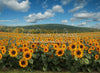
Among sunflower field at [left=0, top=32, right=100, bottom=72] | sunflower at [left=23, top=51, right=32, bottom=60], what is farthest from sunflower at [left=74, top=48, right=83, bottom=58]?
sunflower at [left=23, top=51, right=32, bottom=60]

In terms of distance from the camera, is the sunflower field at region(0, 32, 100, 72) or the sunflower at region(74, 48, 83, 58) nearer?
the sunflower at region(74, 48, 83, 58)

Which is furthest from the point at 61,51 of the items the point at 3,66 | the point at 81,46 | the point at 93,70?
the point at 3,66

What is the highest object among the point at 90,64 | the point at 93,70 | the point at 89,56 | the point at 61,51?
the point at 61,51

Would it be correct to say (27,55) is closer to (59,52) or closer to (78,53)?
(59,52)

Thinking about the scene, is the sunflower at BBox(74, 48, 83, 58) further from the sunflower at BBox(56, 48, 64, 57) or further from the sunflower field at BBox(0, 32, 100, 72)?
the sunflower at BBox(56, 48, 64, 57)

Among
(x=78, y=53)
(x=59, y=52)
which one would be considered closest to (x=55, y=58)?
(x=59, y=52)

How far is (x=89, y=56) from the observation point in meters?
5.05

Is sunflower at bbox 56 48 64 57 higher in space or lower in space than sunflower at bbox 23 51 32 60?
higher

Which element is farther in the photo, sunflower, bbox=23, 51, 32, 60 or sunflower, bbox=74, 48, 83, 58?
sunflower, bbox=23, 51, 32, 60

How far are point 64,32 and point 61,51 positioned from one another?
15.0ft

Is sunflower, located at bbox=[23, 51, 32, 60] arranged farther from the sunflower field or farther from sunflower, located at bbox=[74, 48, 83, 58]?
sunflower, located at bbox=[74, 48, 83, 58]

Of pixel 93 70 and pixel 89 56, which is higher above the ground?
pixel 89 56

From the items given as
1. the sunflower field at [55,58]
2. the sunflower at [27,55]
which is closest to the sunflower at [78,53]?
the sunflower field at [55,58]

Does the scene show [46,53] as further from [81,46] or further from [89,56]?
[89,56]
